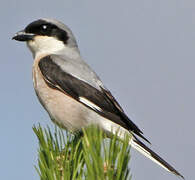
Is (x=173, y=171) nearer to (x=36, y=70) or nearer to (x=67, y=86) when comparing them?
(x=67, y=86)

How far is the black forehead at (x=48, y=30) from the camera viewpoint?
152 inches

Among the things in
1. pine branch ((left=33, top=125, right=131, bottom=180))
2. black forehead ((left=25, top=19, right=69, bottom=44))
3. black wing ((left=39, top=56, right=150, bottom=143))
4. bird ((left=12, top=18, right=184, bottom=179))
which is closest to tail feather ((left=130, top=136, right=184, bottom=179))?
bird ((left=12, top=18, right=184, bottom=179))

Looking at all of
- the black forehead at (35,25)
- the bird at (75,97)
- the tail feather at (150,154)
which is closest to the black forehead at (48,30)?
the black forehead at (35,25)

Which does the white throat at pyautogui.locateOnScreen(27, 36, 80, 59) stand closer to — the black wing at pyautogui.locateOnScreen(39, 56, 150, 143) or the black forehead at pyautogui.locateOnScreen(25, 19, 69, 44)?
the black forehead at pyautogui.locateOnScreen(25, 19, 69, 44)

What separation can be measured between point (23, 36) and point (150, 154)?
5.60 feet

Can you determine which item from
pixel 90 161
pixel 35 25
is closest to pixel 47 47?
pixel 35 25

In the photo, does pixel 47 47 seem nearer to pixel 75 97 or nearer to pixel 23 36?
pixel 23 36

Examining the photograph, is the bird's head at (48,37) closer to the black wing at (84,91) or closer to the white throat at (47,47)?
the white throat at (47,47)

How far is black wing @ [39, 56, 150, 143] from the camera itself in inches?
124

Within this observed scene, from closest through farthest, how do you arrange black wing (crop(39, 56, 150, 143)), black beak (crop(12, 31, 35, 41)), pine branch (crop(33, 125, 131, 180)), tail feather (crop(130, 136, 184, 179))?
pine branch (crop(33, 125, 131, 180)) → tail feather (crop(130, 136, 184, 179)) → black wing (crop(39, 56, 150, 143)) → black beak (crop(12, 31, 35, 41))

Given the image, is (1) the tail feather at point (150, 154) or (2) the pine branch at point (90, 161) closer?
(2) the pine branch at point (90, 161)

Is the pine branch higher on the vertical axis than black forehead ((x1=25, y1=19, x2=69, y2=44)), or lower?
lower

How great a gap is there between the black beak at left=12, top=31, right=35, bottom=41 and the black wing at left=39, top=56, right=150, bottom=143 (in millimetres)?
376

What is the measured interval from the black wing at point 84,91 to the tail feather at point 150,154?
19 cm
